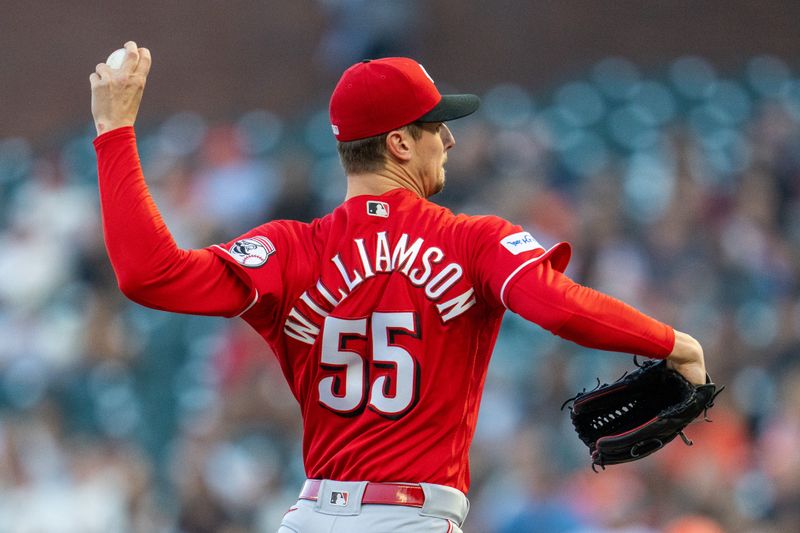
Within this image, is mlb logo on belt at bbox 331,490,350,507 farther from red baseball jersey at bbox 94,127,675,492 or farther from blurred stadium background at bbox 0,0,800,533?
blurred stadium background at bbox 0,0,800,533

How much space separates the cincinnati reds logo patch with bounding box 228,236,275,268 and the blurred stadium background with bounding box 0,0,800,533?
3.13 metres

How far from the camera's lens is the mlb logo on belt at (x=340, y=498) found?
2404 mm

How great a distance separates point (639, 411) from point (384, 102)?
35.9 inches

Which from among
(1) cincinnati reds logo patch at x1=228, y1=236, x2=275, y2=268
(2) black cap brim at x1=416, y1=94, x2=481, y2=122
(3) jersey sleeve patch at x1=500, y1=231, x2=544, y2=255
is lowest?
(1) cincinnati reds logo patch at x1=228, y1=236, x2=275, y2=268

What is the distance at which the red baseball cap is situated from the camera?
257cm

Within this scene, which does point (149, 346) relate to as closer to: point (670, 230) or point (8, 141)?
point (8, 141)

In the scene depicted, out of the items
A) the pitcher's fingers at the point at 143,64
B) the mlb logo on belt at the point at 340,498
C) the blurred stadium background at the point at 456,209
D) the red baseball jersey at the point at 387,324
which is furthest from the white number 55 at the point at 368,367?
the blurred stadium background at the point at 456,209

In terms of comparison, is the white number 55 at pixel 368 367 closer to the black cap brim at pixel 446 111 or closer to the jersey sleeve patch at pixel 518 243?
the jersey sleeve patch at pixel 518 243

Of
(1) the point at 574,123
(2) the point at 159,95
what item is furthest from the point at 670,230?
(2) the point at 159,95

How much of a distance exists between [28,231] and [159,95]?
1.43m

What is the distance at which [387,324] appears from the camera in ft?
7.98

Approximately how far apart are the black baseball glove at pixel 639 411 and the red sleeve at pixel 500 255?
1.13 ft

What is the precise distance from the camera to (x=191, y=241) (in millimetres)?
7246

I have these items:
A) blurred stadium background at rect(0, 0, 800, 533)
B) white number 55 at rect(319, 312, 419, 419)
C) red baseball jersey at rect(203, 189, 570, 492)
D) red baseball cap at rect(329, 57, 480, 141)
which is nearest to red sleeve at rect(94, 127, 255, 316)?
red baseball jersey at rect(203, 189, 570, 492)
